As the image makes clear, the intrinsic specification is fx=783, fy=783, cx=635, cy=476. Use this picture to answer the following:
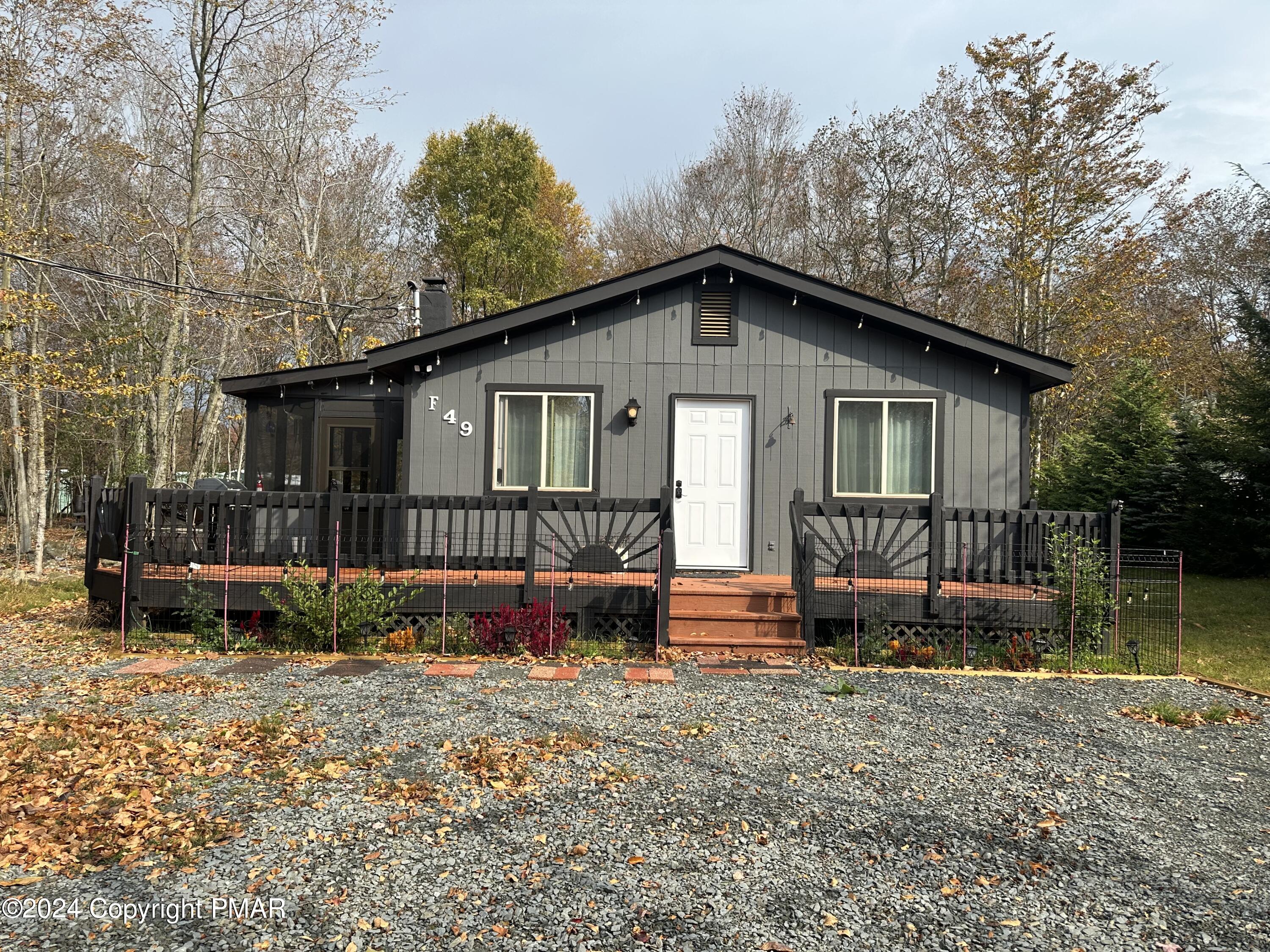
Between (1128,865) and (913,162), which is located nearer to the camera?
(1128,865)

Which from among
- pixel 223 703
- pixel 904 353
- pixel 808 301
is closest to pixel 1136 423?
pixel 904 353

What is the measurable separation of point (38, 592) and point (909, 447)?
1184 centimetres

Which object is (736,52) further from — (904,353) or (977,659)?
(977,659)

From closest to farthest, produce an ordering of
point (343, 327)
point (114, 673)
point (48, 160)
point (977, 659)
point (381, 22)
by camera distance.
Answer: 1. point (114, 673)
2. point (977, 659)
3. point (48, 160)
4. point (381, 22)
5. point (343, 327)

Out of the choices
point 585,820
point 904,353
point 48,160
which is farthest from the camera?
point 48,160

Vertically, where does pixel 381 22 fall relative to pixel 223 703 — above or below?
above

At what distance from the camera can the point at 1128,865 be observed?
11.4 feet

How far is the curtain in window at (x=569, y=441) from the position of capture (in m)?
9.21

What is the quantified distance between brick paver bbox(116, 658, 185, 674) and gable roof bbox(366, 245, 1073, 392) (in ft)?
12.1

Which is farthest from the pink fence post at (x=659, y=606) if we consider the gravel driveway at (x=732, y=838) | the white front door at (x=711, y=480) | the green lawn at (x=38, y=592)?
the green lawn at (x=38, y=592)

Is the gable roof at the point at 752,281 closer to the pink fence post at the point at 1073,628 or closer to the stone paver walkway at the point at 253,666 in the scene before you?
the pink fence post at the point at 1073,628

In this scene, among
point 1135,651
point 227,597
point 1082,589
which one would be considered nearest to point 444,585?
point 227,597

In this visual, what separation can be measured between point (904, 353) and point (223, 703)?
7.61 metres

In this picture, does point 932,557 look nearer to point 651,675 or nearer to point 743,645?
point 743,645
